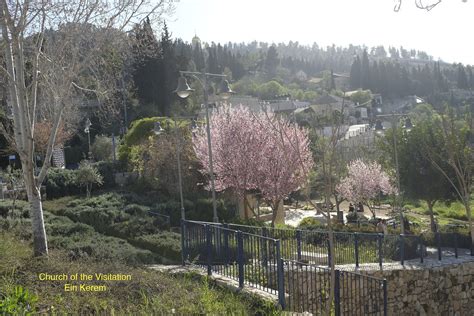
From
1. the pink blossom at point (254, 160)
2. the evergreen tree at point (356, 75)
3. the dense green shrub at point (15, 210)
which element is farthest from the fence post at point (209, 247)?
the evergreen tree at point (356, 75)

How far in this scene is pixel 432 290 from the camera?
13.8 metres

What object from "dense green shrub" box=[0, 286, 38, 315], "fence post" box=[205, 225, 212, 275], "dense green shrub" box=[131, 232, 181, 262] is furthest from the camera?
"dense green shrub" box=[131, 232, 181, 262]

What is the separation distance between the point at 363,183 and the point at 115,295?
27757 millimetres

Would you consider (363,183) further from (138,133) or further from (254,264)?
(254,264)

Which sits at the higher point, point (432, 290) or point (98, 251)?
point (98, 251)

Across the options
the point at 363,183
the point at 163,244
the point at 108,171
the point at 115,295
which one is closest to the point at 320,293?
the point at 115,295

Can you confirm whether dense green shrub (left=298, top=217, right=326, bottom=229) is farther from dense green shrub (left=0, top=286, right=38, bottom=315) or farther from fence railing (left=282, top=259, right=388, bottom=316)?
dense green shrub (left=0, top=286, right=38, bottom=315)

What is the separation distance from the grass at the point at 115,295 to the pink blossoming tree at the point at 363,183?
25.9 meters

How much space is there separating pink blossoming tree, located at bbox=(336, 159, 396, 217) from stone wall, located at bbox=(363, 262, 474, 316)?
59.7 feet

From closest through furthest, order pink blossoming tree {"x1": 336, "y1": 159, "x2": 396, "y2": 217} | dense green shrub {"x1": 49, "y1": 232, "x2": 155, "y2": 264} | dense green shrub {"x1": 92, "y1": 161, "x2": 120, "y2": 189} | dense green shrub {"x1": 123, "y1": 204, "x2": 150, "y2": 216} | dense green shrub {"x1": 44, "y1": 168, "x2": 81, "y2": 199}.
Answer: dense green shrub {"x1": 49, "y1": 232, "x2": 155, "y2": 264}
dense green shrub {"x1": 123, "y1": 204, "x2": 150, "y2": 216}
dense green shrub {"x1": 44, "y1": 168, "x2": 81, "y2": 199}
dense green shrub {"x1": 92, "y1": 161, "x2": 120, "y2": 189}
pink blossoming tree {"x1": 336, "y1": 159, "x2": 396, "y2": 217}

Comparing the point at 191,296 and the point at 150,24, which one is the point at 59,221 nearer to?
the point at 150,24

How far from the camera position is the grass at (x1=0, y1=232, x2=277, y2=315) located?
6.59 metres

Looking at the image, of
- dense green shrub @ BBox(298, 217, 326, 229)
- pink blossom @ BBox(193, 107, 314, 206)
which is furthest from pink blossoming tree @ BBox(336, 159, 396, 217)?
pink blossom @ BBox(193, 107, 314, 206)

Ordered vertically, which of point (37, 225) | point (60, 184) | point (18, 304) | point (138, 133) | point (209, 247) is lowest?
point (60, 184)
